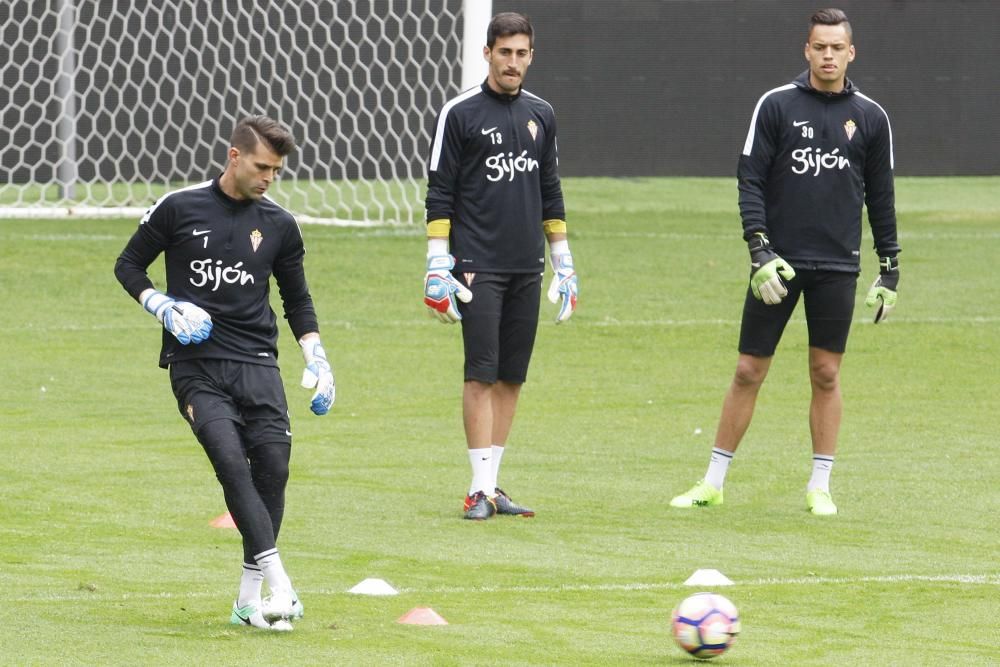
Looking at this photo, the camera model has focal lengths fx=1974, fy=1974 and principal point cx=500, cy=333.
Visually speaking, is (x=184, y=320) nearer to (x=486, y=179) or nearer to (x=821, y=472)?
(x=486, y=179)

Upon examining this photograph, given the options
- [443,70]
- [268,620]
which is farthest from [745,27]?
[268,620]

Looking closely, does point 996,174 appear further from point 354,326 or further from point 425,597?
point 425,597

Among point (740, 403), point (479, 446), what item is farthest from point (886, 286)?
point (479, 446)

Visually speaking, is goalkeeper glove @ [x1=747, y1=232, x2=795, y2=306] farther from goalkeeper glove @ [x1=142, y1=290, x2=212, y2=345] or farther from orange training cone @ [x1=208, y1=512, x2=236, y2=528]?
goalkeeper glove @ [x1=142, y1=290, x2=212, y2=345]

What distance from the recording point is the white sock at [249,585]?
634 cm

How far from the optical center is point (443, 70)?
19203 millimetres

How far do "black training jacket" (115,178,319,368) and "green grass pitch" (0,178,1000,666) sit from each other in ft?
2.92

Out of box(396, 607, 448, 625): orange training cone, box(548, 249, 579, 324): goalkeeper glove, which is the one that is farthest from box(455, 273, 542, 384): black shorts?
box(396, 607, 448, 625): orange training cone

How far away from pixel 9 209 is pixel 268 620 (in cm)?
1320

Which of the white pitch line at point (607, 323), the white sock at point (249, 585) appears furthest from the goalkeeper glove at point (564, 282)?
A: the white pitch line at point (607, 323)

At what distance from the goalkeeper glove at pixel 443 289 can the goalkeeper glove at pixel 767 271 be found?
4.09 ft

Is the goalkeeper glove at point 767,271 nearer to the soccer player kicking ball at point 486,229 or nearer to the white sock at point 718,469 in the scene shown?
the white sock at point 718,469

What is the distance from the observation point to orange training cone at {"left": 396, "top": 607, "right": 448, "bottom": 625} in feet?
20.9

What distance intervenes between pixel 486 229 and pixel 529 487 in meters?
1.35
